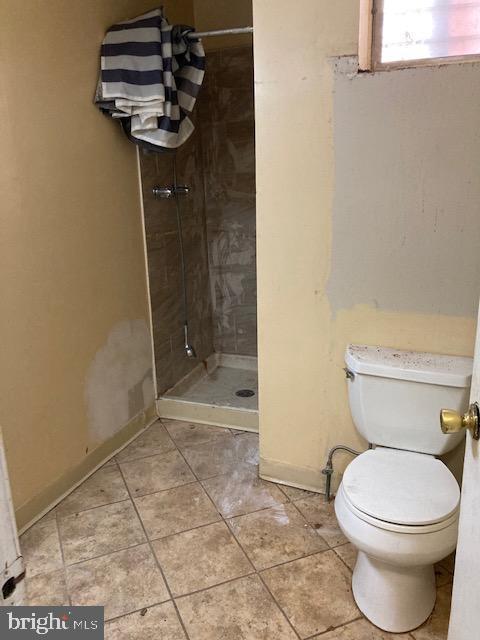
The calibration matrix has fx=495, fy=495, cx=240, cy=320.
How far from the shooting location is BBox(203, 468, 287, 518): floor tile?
2.07 metres

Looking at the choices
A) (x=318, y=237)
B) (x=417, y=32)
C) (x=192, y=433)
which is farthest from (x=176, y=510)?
(x=417, y=32)

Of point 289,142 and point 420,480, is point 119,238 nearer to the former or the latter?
point 289,142

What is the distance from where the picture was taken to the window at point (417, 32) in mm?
1615

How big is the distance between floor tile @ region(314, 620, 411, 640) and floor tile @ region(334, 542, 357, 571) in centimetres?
23

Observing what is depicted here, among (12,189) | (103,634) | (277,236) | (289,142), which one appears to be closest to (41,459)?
(103,634)

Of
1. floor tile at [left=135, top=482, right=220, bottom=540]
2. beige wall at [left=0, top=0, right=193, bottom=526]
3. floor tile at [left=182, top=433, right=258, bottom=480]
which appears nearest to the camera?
beige wall at [left=0, top=0, right=193, bottom=526]

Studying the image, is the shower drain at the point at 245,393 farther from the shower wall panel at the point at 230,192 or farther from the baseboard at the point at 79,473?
the baseboard at the point at 79,473

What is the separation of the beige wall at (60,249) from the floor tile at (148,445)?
0.41 feet

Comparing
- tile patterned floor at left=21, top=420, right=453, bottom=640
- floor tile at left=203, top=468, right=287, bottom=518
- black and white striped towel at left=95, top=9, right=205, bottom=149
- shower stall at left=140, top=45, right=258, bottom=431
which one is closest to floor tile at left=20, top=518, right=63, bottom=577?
tile patterned floor at left=21, top=420, right=453, bottom=640

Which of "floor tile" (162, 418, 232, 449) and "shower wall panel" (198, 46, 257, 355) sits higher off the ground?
"shower wall panel" (198, 46, 257, 355)

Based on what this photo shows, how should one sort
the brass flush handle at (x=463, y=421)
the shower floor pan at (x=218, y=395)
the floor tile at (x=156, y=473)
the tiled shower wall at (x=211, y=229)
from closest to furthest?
the brass flush handle at (x=463, y=421) < the floor tile at (x=156, y=473) < the shower floor pan at (x=218, y=395) < the tiled shower wall at (x=211, y=229)

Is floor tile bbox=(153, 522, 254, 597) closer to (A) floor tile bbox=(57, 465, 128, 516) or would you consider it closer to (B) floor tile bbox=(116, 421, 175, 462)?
(A) floor tile bbox=(57, 465, 128, 516)

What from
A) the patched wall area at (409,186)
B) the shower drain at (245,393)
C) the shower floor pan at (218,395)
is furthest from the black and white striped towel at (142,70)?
the shower drain at (245,393)

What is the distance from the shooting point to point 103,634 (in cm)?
148
